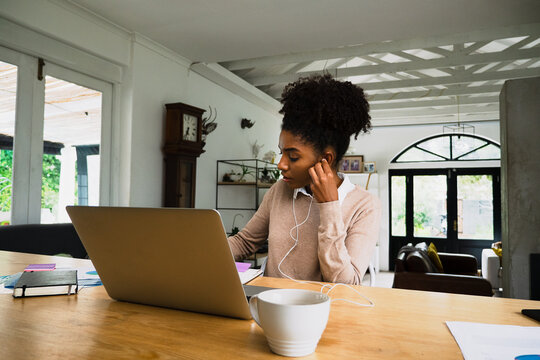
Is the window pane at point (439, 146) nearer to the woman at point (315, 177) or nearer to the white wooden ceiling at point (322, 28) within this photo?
the white wooden ceiling at point (322, 28)

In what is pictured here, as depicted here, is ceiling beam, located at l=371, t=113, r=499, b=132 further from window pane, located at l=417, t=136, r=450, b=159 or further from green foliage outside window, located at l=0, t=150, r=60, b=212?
green foliage outside window, located at l=0, t=150, r=60, b=212

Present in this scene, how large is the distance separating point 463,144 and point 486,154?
516 millimetres

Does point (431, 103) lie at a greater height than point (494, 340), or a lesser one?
greater

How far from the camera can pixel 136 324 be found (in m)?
0.67

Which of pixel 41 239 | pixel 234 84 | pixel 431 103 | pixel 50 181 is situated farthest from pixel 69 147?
pixel 431 103

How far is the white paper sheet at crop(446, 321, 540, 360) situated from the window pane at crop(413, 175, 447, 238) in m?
7.35

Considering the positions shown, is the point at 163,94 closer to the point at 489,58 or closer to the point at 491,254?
the point at 489,58

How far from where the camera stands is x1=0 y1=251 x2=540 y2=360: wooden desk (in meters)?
0.55

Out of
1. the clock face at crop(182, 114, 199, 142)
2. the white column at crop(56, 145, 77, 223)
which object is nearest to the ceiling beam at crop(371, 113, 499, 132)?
the clock face at crop(182, 114, 199, 142)

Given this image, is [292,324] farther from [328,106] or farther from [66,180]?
[66,180]

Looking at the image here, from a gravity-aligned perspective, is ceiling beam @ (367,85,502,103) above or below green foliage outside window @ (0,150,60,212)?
above

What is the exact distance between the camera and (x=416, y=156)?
25.0 ft

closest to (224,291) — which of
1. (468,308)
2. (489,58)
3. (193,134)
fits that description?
(468,308)

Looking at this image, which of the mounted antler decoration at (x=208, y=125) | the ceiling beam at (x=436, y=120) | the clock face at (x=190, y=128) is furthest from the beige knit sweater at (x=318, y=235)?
the ceiling beam at (x=436, y=120)
